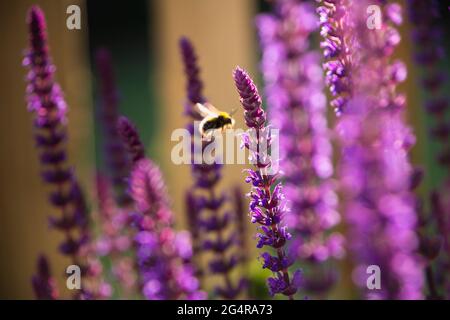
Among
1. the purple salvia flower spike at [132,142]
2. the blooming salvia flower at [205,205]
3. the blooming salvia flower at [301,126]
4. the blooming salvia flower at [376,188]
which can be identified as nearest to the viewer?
the blooming salvia flower at [376,188]

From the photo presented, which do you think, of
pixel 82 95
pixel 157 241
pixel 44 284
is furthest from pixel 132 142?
pixel 82 95

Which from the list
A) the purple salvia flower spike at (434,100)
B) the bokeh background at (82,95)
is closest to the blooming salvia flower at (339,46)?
the purple salvia flower spike at (434,100)

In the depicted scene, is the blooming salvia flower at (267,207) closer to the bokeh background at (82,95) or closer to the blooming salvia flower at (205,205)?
the blooming salvia flower at (205,205)

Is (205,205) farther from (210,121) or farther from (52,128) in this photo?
(52,128)

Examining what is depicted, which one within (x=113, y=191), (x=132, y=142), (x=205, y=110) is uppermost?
(x=205, y=110)

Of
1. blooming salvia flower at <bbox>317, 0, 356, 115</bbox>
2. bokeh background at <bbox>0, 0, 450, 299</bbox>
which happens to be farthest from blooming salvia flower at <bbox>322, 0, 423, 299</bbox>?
bokeh background at <bbox>0, 0, 450, 299</bbox>
